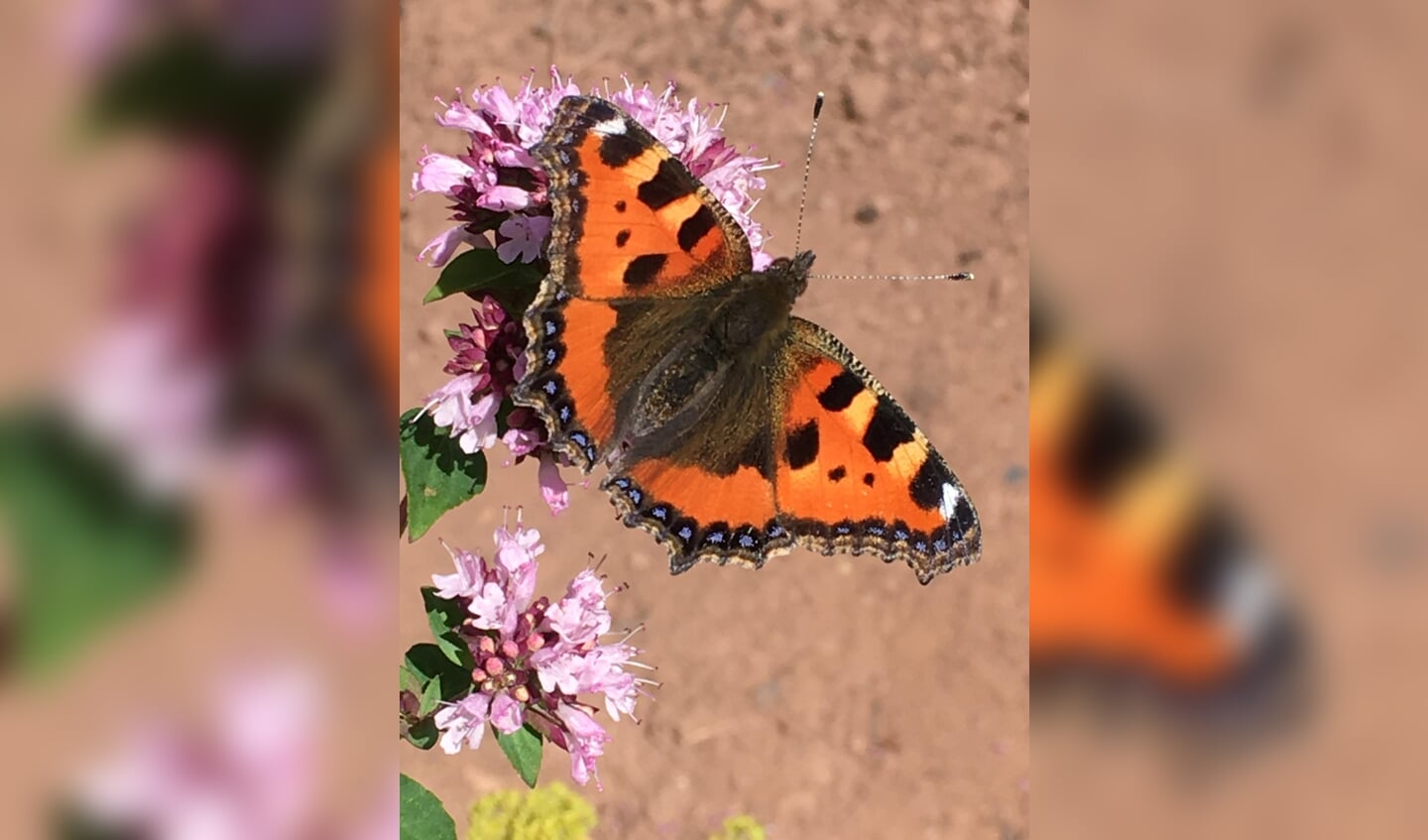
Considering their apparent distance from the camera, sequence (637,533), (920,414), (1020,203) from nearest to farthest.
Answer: (637,533) → (920,414) → (1020,203)

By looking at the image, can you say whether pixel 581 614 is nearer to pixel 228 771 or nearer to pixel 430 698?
pixel 430 698

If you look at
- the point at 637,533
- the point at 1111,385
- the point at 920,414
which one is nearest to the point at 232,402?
the point at 1111,385

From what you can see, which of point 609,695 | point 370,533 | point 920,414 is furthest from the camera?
point 920,414

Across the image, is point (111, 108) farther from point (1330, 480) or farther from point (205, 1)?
point (1330, 480)

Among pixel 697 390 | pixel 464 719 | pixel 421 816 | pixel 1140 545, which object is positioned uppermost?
pixel 697 390

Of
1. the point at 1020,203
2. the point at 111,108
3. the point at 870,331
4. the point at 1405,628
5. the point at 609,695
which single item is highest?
the point at 1020,203

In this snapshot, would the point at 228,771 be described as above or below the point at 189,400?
below

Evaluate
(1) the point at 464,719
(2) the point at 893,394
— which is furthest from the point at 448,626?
(2) the point at 893,394

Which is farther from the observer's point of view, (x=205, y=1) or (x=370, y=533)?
(x=370, y=533)
